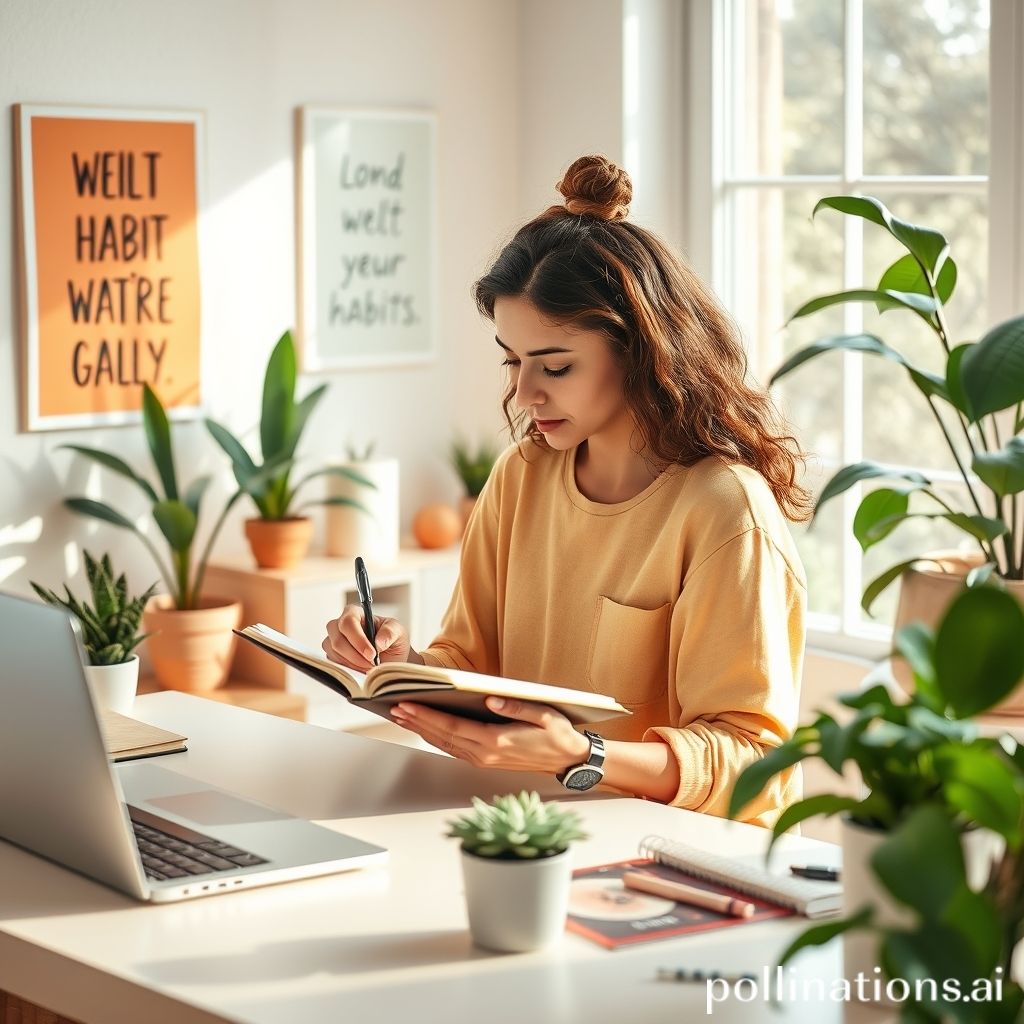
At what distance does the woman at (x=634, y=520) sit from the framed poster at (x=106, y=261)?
3.98ft

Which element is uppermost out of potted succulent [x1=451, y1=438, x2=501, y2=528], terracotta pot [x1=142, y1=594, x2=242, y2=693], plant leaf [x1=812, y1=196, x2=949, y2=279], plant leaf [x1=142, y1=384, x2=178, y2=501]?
plant leaf [x1=812, y1=196, x2=949, y2=279]

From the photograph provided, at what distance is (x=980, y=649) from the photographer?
1.01m

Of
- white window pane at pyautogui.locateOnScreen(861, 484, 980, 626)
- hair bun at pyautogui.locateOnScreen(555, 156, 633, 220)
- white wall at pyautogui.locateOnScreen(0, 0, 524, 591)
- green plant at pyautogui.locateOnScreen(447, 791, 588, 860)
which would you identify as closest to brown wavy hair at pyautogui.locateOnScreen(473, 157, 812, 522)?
hair bun at pyautogui.locateOnScreen(555, 156, 633, 220)

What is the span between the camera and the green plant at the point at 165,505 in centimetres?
326

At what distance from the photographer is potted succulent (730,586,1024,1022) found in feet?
2.98

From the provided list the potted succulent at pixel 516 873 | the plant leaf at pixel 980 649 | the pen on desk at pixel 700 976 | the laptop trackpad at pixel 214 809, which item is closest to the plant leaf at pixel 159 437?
the laptop trackpad at pixel 214 809

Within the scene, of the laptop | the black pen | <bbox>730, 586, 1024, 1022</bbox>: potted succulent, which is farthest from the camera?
the black pen

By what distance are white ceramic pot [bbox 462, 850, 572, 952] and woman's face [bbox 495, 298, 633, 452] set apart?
3.19 feet

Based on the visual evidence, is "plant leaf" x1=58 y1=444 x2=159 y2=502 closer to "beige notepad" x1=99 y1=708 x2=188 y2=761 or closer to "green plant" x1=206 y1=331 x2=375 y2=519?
"green plant" x1=206 y1=331 x2=375 y2=519

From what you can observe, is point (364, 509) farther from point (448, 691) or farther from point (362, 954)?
point (362, 954)

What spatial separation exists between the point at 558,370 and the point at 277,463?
1.31 meters

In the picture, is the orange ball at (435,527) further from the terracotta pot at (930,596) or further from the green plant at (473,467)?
the terracotta pot at (930,596)

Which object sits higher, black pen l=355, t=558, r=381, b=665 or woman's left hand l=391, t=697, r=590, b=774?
black pen l=355, t=558, r=381, b=665

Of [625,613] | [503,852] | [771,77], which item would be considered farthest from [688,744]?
[771,77]
